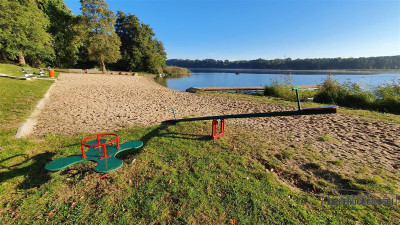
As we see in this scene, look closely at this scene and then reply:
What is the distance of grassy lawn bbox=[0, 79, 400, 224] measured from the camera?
2.38 m

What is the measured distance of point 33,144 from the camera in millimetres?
4027

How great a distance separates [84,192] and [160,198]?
1231mm

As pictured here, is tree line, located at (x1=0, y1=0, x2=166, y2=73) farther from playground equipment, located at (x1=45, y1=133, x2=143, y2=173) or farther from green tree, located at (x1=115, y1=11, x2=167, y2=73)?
playground equipment, located at (x1=45, y1=133, x2=143, y2=173)

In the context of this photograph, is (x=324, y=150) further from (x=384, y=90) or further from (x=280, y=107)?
(x=384, y=90)

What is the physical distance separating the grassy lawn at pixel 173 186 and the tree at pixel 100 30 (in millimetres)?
31760

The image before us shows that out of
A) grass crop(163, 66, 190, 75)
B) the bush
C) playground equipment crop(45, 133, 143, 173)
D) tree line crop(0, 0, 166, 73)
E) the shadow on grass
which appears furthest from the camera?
grass crop(163, 66, 190, 75)

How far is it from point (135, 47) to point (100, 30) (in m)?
20.5

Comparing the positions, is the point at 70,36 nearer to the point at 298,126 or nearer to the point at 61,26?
the point at 61,26

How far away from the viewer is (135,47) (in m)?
50.9

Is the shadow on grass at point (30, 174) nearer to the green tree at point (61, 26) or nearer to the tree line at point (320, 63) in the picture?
the green tree at point (61, 26)

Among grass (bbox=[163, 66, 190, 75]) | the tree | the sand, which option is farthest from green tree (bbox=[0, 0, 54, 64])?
grass (bbox=[163, 66, 190, 75])

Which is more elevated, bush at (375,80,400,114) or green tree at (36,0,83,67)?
green tree at (36,0,83,67)

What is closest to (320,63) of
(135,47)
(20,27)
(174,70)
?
(174,70)

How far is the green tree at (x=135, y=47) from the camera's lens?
51.0m
